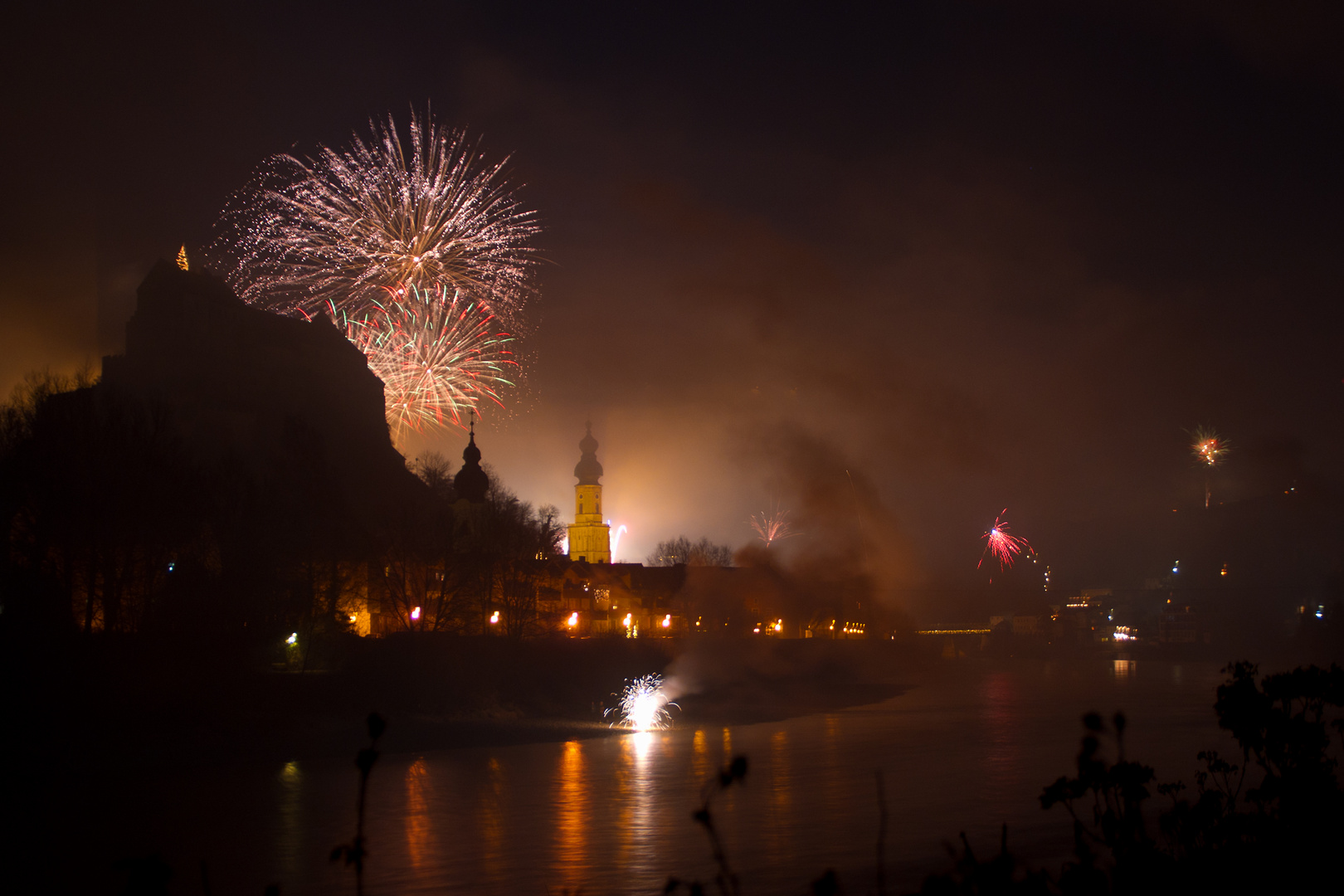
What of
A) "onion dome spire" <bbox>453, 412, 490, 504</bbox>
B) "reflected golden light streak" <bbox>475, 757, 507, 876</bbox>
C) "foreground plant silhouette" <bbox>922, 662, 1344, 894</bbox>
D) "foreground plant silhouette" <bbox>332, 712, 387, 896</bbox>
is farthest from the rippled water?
"onion dome spire" <bbox>453, 412, 490, 504</bbox>

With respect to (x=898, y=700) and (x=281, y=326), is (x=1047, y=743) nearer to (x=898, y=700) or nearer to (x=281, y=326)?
(x=898, y=700)

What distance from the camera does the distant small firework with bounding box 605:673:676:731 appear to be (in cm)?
5266

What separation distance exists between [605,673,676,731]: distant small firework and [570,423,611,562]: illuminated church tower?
76.9m

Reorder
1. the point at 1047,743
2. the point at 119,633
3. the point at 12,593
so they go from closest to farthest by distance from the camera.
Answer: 1. the point at 12,593
2. the point at 119,633
3. the point at 1047,743

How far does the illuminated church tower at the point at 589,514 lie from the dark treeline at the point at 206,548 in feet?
256

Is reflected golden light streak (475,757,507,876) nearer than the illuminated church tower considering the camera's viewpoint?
Yes

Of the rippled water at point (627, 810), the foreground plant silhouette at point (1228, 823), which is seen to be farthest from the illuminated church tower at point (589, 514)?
the foreground plant silhouette at point (1228, 823)

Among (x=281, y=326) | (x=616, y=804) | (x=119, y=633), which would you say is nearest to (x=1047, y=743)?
(x=616, y=804)

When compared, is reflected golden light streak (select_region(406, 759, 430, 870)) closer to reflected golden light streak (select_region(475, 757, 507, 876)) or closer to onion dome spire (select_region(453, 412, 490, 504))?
reflected golden light streak (select_region(475, 757, 507, 876))

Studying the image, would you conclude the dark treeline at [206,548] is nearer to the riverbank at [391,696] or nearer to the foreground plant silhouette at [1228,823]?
the riverbank at [391,696]

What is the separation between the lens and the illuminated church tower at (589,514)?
14375 centimetres

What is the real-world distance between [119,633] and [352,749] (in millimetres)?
9717

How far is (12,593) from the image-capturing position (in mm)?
35219

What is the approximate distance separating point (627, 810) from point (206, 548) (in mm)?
26391
